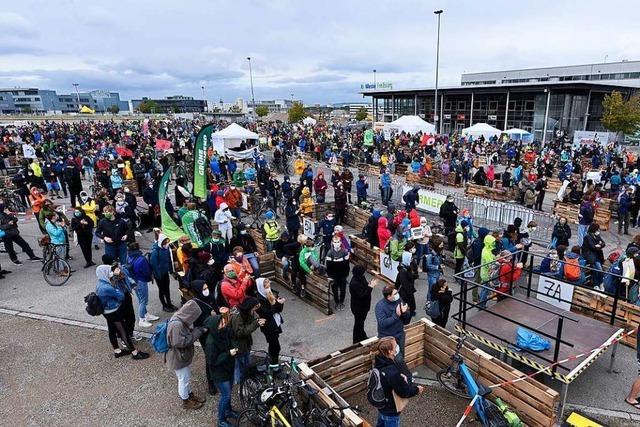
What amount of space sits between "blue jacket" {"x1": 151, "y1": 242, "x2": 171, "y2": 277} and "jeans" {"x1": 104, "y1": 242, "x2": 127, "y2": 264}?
2364 millimetres

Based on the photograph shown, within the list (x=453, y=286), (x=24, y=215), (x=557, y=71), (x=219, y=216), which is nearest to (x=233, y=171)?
(x=24, y=215)

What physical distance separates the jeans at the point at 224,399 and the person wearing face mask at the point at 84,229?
7290 millimetres

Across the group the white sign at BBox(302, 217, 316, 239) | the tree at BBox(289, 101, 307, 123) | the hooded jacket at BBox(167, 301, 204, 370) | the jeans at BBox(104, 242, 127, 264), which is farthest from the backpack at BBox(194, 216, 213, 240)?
the tree at BBox(289, 101, 307, 123)

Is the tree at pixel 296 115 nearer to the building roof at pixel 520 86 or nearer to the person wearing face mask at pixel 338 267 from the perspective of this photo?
the building roof at pixel 520 86

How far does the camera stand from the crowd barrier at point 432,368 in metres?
5.39

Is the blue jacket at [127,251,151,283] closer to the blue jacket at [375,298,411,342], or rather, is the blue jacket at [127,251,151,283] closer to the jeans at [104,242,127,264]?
the jeans at [104,242,127,264]

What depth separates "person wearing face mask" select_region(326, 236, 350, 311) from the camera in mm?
8438

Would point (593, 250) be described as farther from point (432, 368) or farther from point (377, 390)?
point (377, 390)

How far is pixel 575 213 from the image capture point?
15172 mm

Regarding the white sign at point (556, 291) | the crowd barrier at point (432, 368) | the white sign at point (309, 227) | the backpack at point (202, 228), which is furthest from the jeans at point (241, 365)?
the white sign at point (309, 227)

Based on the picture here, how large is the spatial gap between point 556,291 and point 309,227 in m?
6.69

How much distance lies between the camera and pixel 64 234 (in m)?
11.1

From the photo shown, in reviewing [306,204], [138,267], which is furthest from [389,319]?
[306,204]

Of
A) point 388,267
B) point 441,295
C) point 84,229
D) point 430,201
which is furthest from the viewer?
point 430,201
